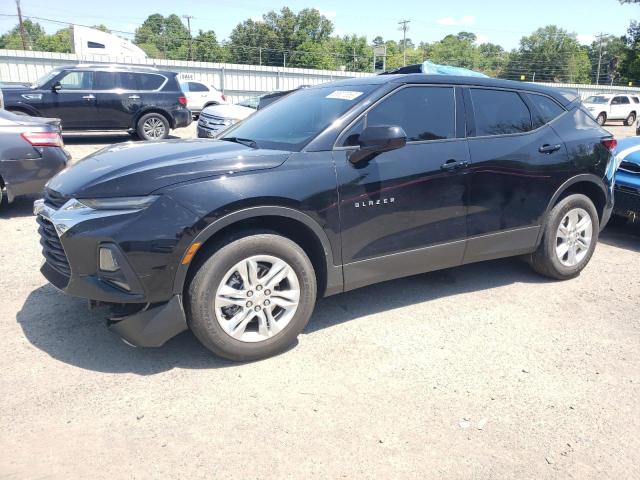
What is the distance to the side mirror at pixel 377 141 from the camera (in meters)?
3.36

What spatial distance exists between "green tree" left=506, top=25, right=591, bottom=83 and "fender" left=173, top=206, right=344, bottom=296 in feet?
275

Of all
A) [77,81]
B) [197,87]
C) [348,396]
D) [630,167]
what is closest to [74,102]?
[77,81]

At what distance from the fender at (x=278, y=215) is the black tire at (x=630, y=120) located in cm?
2976

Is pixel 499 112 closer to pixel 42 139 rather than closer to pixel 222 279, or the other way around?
pixel 222 279

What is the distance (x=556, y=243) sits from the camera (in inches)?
185

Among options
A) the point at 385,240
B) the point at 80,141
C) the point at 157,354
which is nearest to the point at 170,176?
the point at 157,354

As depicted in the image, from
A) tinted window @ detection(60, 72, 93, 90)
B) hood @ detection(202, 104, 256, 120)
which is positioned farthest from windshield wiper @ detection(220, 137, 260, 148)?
tinted window @ detection(60, 72, 93, 90)

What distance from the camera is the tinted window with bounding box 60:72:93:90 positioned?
40.4 ft

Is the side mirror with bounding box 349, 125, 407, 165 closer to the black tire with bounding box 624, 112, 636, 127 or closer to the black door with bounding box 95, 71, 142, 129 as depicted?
the black door with bounding box 95, 71, 142, 129

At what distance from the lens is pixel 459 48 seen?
10288cm

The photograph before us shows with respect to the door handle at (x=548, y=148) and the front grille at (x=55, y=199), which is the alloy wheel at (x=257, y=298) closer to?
the front grille at (x=55, y=199)

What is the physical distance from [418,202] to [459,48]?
109 metres

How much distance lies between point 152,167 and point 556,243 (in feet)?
11.7

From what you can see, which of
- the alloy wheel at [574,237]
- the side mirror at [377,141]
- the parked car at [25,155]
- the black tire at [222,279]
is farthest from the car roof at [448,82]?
the parked car at [25,155]
